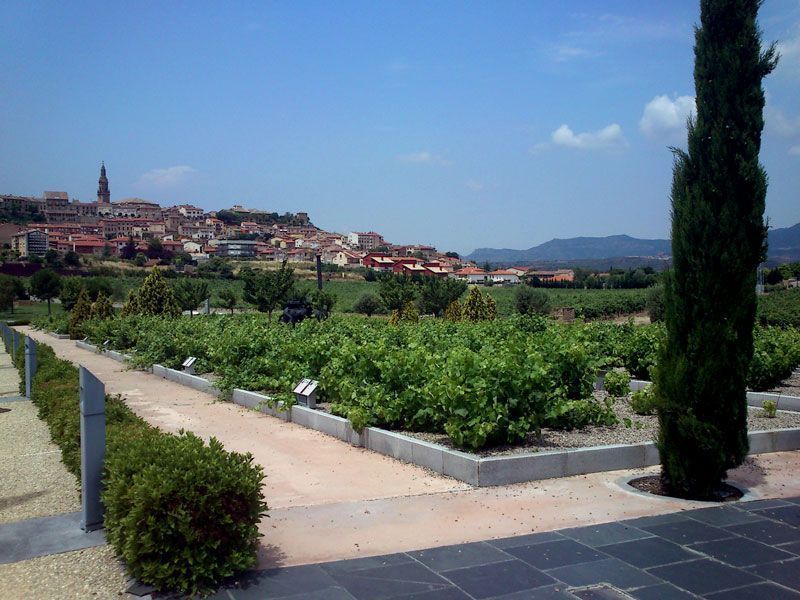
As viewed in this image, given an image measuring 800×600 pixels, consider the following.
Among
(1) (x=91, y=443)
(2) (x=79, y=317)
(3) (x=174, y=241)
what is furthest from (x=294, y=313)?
(3) (x=174, y=241)

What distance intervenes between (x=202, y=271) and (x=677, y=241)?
94271 millimetres

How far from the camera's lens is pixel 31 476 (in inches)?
294

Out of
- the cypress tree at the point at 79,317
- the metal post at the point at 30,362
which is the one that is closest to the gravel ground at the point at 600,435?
the metal post at the point at 30,362

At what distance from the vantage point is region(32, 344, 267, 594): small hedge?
4.19m

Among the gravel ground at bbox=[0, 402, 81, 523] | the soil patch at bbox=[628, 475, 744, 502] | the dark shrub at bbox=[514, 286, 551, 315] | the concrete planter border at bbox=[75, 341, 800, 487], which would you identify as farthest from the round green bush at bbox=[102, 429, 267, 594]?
the dark shrub at bbox=[514, 286, 551, 315]

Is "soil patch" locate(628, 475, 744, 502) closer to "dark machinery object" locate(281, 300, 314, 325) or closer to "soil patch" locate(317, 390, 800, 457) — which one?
"soil patch" locate(317, 390, 800, 457)

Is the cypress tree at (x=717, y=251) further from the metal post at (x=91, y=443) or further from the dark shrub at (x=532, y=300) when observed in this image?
the dark shrub at (x=532, y=300)

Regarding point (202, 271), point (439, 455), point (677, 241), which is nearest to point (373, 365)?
point (439, 455)

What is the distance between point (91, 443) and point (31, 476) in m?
2.98

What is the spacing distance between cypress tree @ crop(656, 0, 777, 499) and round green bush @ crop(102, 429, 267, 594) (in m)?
3.77

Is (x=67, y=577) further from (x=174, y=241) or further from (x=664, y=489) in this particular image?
(x=174, y=241)

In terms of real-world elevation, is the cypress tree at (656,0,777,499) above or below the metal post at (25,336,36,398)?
above

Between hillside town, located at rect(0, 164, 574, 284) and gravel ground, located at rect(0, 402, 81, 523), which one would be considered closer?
gravel ground, located at rect(0, 402, 81, 523)

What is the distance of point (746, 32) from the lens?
601cm
